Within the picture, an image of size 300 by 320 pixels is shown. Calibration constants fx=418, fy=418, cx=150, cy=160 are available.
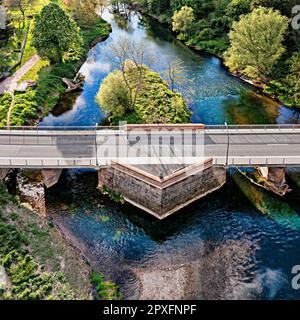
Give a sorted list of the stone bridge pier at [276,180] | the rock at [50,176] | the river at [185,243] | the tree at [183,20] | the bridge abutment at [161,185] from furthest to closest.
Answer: the tree at [183,20] < the rock at [50,176] < the stone bridge pier at [276,180] < the bridge abutment at [161,185] < the river at [185,243]

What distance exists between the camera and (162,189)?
4791 centimetres

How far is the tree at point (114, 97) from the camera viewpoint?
64938mm

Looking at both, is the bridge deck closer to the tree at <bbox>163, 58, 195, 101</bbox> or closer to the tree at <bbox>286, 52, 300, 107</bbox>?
the tree at <bbox>286, 52, 300, 107</bbox>

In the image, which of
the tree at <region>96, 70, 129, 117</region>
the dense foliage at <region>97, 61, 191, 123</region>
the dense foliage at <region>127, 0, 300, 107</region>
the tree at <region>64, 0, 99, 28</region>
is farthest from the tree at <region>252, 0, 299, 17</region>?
the tree at <region>64, 0, 99, 28</region>

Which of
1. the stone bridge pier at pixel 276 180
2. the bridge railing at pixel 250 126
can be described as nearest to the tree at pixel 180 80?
the bridge railing at pixel 250 126

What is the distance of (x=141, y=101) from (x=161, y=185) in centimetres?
2457

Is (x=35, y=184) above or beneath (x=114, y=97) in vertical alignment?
beneath

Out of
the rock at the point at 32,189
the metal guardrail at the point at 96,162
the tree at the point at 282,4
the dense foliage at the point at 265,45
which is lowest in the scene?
the rock at the point at 32,189

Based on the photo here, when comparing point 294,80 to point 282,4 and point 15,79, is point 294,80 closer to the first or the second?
point 282,4

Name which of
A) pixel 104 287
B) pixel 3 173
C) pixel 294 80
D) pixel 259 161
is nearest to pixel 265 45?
pixel 294 80

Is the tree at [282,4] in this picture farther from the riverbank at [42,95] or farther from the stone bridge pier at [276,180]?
the stone bridge pier at [276,180]

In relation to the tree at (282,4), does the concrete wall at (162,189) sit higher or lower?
lower

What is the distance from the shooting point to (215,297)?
40.9m

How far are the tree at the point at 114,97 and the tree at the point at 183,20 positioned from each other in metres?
40.3
